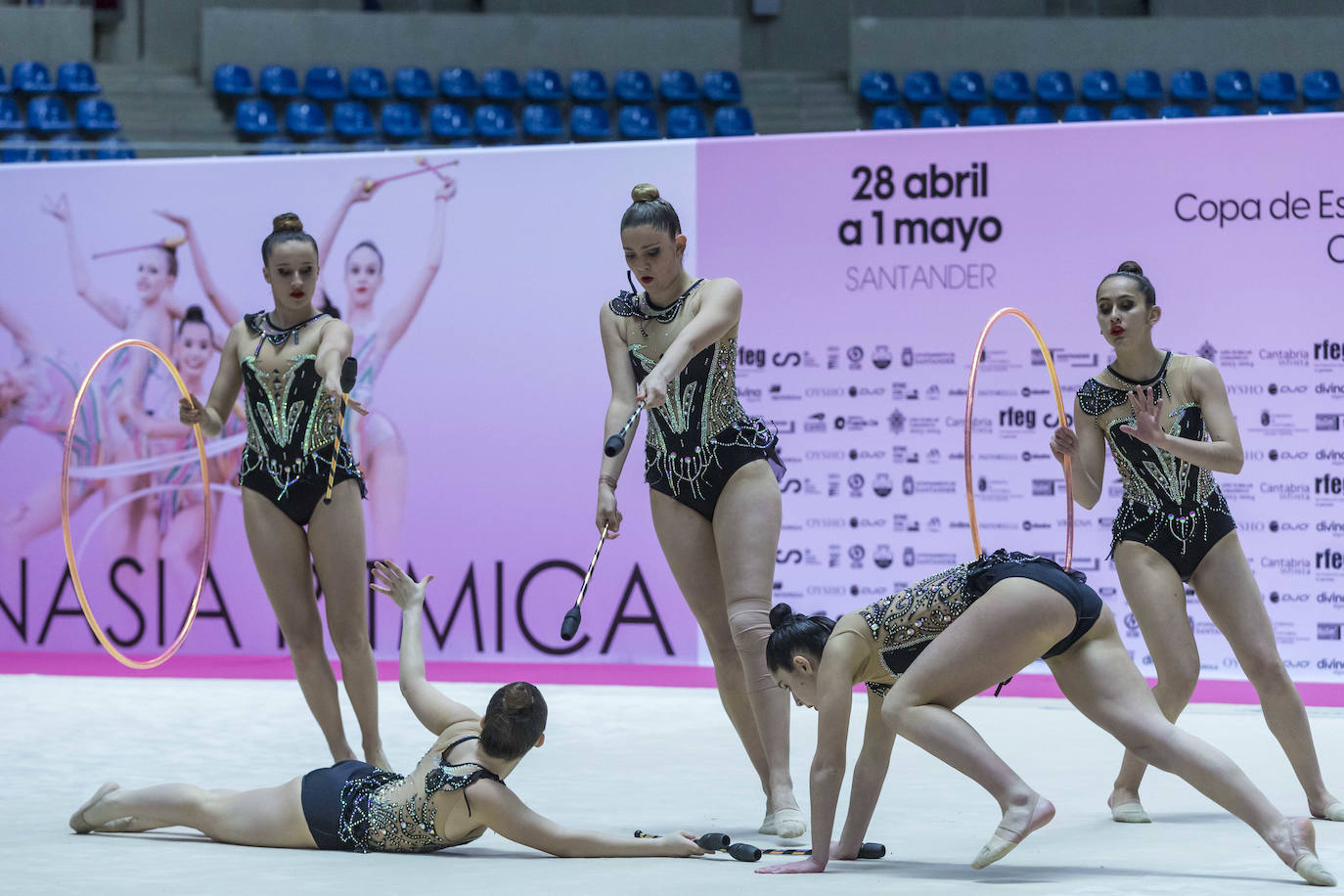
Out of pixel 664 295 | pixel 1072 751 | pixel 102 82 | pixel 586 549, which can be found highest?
pixel 102 82

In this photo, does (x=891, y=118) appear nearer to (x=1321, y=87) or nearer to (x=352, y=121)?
(x=1321, y=87)

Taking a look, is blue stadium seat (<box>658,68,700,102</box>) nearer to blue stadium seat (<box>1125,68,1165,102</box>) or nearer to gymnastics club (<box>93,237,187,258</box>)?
blue stadium seat (<box>1125,68,1165,102</box>)

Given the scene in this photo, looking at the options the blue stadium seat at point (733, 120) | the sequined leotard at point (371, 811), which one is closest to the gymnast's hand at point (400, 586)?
the sequined leotard at point (371, 811)

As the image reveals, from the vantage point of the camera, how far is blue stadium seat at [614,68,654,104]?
488 inches

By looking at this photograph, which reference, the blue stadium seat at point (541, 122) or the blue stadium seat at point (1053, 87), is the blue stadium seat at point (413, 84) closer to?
the blue stadium seat at point (541, 122)

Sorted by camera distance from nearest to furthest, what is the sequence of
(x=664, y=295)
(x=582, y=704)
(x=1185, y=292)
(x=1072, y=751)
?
1. (x=664, y=295)
2. (x=1072, y=751)
3. (x=582, y=704)
4. (x=1185, y=292)

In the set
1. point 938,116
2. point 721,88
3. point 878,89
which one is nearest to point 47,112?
point 721,88

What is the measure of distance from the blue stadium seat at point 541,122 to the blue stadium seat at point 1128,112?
13.5ft

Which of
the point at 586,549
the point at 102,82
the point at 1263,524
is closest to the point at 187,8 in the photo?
the point at 102,82

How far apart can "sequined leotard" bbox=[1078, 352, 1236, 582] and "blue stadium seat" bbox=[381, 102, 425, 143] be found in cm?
806

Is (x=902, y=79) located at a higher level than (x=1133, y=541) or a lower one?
higher

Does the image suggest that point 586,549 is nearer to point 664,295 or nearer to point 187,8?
point 664,295

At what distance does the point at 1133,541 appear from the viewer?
447 centimetres

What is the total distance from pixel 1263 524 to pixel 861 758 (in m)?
4.24
